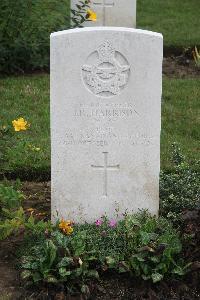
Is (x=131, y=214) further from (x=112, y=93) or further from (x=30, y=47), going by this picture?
(x=30, y=47)

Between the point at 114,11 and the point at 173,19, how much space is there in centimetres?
245

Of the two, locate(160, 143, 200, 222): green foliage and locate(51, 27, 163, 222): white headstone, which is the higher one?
locate(51, 27, 163, 222): white headstone

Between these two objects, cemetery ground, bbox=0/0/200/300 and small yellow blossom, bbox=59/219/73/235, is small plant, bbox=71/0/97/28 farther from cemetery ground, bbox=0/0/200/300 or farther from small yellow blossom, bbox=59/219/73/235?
small yellow blossom, bbox=59/219/73/235

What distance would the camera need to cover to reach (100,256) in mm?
4648

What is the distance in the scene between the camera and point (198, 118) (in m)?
7.80

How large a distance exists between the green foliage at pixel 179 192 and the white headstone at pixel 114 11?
5.04 meters

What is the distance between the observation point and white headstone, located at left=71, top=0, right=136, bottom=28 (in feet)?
33.7

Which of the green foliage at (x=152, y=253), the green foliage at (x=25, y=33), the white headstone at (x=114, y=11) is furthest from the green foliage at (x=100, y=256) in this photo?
the white headstone at (x=114, y=11)

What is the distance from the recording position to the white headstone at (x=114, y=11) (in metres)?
10.3

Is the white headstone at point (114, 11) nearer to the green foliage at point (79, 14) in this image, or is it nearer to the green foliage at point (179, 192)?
the green foliage at point (79, 14)

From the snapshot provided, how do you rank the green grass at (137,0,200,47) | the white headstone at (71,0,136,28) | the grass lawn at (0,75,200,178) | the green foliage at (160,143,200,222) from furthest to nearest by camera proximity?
the green grass at (137,0,200,47), the white headstone at (71,0,136,28), the grass lawn at (0,75,200,178), the green foliage at (160,143,200,222)

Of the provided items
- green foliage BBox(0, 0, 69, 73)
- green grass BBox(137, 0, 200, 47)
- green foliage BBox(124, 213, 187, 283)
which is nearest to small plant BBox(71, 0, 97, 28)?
green foliage BBox(0, 0, 69, 73)

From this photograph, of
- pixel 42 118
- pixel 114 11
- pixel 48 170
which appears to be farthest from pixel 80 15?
pixel 48 170

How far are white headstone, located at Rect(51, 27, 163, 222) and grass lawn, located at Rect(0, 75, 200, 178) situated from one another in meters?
0.46
